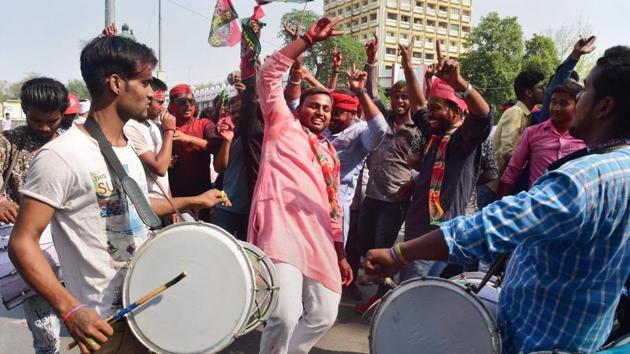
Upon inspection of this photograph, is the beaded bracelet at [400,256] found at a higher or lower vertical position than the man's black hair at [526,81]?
lower

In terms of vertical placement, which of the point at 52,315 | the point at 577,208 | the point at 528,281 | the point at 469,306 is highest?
the point at 577,208

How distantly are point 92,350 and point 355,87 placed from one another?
2550mm

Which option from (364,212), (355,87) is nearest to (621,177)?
A: (355,87)

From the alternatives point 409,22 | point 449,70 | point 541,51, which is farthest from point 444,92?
point 409,22

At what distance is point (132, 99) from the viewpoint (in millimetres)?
2115

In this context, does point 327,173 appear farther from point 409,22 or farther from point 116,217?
point 409,22

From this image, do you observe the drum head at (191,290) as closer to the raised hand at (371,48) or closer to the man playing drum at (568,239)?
the man playing drum at (568,239)

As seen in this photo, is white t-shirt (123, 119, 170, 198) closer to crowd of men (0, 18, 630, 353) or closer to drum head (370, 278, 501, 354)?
crowd of men (0, 18, 630, 353)

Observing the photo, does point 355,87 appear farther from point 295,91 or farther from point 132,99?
point 132,99

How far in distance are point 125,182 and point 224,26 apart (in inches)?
144

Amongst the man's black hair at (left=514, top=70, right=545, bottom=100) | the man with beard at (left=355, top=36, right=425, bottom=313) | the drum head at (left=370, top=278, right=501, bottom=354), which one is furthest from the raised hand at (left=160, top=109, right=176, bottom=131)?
the man's black hair at (left=514, top=70, right=545, bottom=100)

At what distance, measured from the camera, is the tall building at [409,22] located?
290 feet

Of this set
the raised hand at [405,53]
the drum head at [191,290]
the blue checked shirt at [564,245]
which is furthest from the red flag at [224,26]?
the blue checked shirt at [564,245]

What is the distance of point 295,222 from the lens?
2.99 m
